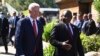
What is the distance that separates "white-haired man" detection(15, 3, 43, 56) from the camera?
8.09 metres

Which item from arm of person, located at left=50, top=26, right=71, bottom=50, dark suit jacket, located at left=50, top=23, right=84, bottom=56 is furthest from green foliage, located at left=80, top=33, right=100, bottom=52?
arm of person, located at left=50, top=26, right=71, bottom=50

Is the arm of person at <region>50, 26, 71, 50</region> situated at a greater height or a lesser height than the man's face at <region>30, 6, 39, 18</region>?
lesser

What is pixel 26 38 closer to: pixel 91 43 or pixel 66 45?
pixel 66 45

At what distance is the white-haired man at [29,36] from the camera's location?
26.6ft

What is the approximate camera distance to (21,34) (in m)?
8.13

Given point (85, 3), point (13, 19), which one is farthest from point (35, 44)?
point (85, 3)

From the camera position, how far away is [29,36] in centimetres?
816

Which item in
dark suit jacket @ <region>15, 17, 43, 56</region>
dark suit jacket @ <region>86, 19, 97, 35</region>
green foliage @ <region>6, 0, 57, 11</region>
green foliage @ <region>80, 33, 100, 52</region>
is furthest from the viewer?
green foliage @ <region>6, 0, 57, 11</region>

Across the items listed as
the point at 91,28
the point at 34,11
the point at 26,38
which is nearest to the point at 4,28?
the point at 91,28

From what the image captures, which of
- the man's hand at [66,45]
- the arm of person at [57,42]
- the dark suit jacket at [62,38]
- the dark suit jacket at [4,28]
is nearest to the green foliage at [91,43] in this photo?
the dark suit jacket at [4,28]

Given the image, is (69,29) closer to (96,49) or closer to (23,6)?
(96,49)

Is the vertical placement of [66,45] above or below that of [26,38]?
below

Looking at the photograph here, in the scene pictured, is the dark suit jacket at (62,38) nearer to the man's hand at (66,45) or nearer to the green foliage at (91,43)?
the man's hand at (66,45)

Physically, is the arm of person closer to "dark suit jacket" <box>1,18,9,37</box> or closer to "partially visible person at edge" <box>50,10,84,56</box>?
"partially visible person at edge" <box>50,10,84,56</box>
